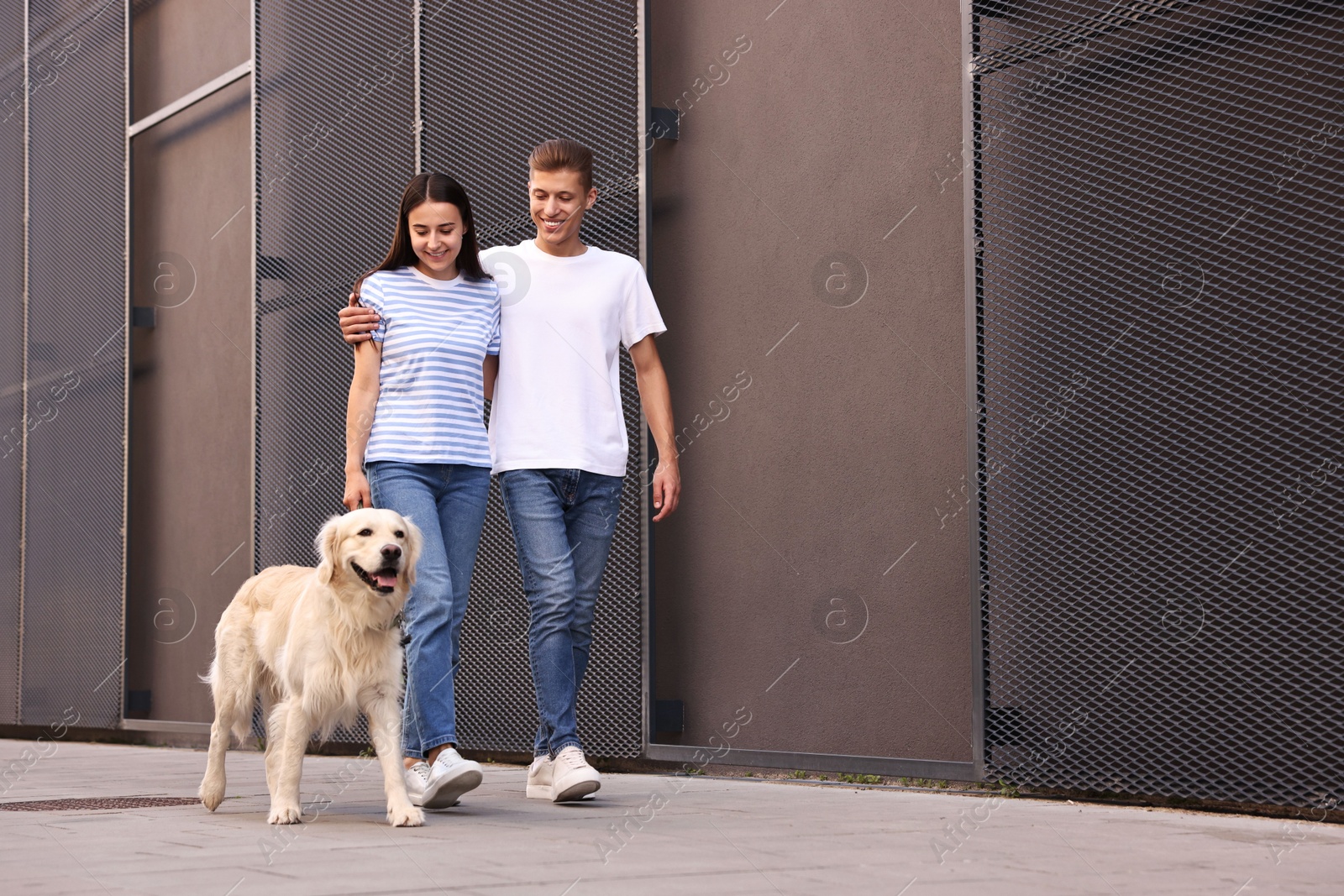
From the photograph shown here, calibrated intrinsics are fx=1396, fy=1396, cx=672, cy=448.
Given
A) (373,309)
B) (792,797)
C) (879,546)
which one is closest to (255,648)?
(373,309)

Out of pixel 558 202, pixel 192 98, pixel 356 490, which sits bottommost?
pixel 356 490

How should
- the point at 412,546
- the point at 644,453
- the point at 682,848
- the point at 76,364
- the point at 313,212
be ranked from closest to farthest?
the point at 682,848 < the point at 412,546 < the point at 644,453 < the point at 313,212 < the point at 76,364

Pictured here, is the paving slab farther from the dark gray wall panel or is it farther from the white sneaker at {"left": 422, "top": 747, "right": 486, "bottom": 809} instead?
the dark gray wall panel

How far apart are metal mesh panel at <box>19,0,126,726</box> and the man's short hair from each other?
22.1 ft

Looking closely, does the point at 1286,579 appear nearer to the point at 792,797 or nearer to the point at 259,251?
the point at 792,797

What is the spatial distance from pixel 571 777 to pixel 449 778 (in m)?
0.41

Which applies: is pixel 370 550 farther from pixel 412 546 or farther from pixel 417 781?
pixel 417 781

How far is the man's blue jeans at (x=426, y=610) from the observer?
4062 mm

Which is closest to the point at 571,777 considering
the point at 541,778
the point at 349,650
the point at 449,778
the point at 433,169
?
the point at 541,778

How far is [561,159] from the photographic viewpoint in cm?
434

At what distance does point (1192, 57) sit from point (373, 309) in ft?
8.66

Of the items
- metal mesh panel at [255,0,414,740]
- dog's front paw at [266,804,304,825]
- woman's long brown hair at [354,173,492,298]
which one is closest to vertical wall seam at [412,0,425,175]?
metal mesh panel at [255,0,414,740]

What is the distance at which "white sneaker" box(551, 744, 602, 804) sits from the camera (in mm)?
4172

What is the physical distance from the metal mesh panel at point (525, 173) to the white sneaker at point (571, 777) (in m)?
1.72
